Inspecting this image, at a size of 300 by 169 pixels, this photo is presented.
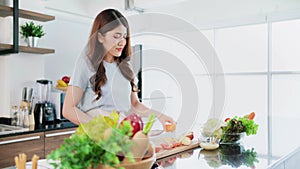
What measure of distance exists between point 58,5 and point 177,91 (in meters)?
2.84

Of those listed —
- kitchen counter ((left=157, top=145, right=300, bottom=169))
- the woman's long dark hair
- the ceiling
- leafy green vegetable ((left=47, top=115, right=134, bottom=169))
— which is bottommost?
kitchen counter ((left=157, top=145, right=300, bottom=169))

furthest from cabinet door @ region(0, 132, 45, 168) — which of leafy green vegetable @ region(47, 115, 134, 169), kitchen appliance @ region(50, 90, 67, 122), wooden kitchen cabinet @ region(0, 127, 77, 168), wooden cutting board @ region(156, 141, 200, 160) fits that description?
leafy green vegetable @ region(47, 115, 134, 169)

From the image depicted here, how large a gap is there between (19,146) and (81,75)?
153 centimetres

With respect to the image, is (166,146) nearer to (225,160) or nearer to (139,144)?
(225,160)

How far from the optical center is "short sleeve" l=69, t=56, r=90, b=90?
38.7 inches

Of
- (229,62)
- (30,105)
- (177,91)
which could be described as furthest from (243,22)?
(177,91)

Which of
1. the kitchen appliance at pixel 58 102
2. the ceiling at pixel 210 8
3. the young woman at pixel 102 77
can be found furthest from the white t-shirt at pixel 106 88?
the ceiling at pixel 210 8

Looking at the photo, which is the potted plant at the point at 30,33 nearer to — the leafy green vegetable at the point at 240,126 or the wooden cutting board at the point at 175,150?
the wooden cutting board at the point at 175,150

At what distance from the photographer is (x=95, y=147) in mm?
645

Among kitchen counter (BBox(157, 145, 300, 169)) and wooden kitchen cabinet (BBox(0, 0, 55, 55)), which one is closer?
kitchen counter (BBox(157, 145, 300, 169))

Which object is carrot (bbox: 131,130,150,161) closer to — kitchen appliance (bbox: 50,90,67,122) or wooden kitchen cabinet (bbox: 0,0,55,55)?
wooden kitchen cabinet (bbox: 0,0,55,55)

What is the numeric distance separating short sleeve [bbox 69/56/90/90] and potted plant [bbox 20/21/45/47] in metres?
1.89

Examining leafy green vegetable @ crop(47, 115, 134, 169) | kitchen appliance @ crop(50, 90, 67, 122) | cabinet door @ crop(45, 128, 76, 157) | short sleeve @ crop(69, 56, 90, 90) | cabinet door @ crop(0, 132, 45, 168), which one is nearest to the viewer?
leafy green vegetable @ crop(47, 115, 134, 169)

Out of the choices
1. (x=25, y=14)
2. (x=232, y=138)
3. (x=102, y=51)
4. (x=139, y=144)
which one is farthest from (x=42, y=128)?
(x=139, y=144)
